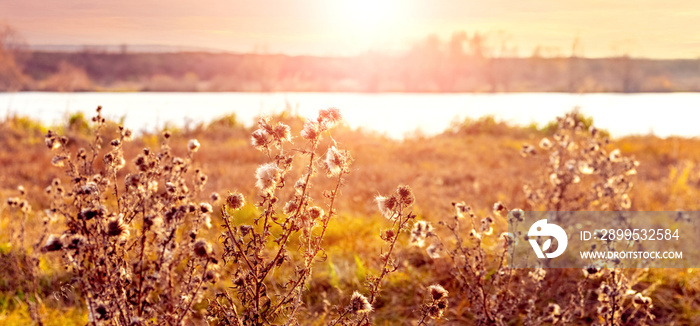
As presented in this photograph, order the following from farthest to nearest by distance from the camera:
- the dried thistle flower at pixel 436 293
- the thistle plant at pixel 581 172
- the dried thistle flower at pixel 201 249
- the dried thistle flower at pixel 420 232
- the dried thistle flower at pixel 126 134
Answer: the thistle plant at pixel 581 172
the dried thistle flower at pixel 420 232
the dried thistle flower at pixel 126 134
the dried thistle flower at pixel 436 293
the dried thistle flower at pixel 201 249

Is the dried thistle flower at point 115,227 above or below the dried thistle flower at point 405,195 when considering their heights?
below

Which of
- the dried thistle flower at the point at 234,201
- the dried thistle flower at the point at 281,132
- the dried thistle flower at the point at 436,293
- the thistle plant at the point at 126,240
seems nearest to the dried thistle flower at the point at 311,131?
the dried thistle flower at the point at 281,132

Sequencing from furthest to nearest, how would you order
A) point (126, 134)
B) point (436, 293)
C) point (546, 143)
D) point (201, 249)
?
point (546, 143) → point (126, 134) → point (436, 293) → point (201, 249)

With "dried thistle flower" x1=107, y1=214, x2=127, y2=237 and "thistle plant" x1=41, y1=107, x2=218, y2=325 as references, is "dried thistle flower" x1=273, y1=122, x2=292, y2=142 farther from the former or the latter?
"dried thistle flower" x1=107, y1=214, x2=127, y2=237

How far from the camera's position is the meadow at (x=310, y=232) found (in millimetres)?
2232

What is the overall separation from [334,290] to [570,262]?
1995 mm

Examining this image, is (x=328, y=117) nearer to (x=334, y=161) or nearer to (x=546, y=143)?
(x=334, y=161)

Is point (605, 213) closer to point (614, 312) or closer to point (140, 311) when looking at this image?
point (614, 312)

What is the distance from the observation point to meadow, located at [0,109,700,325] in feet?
7.32

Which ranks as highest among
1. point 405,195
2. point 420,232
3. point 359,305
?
point 405,195

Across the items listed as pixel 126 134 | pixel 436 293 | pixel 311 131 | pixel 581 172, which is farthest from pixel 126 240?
pixel 581 172

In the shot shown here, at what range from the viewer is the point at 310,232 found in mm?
2281

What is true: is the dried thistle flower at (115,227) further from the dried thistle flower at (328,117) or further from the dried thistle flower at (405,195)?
the dried thistle flower at (405,195)

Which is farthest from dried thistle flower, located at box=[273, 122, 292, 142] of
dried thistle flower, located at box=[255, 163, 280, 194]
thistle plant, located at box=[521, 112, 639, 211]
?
thistle plant, located at box=[521, 112, 639, 211]
